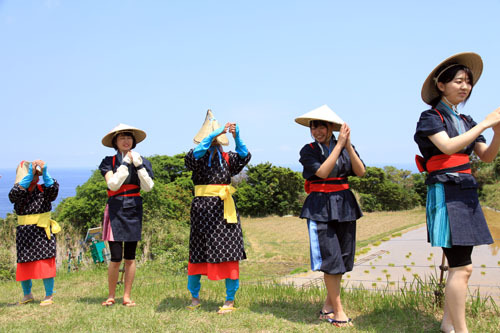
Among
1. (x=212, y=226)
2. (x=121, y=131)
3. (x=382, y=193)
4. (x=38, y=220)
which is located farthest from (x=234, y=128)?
(x=382, y=193)

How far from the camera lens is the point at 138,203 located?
4.55m

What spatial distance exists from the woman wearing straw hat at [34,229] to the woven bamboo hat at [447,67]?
416 centimetres

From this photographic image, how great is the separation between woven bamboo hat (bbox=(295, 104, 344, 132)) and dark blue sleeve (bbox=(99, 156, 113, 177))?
6.94 feet

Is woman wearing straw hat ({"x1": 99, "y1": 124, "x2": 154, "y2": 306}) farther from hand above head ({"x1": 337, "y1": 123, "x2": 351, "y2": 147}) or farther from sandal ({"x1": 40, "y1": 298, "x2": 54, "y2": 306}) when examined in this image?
hand above head ({"x1": 337, "y1": 123, "x2": 351, "y2": 147})

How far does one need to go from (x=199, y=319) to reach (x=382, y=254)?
7.27m

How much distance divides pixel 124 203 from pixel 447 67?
10.9 ft

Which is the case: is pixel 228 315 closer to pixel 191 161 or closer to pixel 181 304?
pixel 181 304

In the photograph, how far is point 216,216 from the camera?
417 centimetres

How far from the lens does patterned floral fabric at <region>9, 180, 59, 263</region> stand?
4914 mm

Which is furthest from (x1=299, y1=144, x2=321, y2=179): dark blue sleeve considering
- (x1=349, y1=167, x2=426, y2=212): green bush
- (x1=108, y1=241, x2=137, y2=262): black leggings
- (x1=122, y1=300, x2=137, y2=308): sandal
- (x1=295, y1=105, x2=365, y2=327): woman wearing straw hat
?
(x1=349, y1=167, x2=426, y2=212): green bush

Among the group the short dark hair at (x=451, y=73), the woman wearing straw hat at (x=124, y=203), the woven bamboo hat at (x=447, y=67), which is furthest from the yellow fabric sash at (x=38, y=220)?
the short dark hair at (x=451, y=73)

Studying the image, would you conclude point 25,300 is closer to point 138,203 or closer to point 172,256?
point 138,203

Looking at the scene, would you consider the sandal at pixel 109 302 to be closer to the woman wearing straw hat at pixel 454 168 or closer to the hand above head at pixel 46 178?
the hand above head at pixel 46 178

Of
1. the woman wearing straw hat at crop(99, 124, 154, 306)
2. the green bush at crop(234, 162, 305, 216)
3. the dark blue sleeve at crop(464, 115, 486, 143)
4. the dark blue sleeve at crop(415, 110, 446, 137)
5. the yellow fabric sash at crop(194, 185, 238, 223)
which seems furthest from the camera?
the green bush at crop(234, 162, 305, 216)
